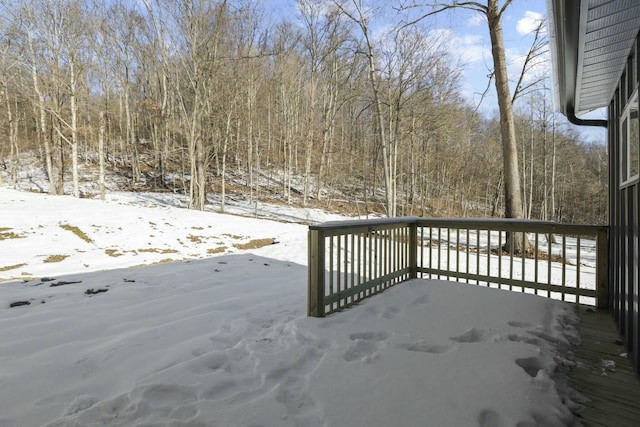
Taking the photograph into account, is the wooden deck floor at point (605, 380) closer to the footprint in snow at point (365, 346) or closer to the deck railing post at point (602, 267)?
the deck railing post at point (602, 267)

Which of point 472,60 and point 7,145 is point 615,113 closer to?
point 472,60

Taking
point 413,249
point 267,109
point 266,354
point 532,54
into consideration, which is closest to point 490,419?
point 266,354

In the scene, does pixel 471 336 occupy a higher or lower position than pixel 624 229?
lower

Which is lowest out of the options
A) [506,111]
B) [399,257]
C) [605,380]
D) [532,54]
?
[605,380]

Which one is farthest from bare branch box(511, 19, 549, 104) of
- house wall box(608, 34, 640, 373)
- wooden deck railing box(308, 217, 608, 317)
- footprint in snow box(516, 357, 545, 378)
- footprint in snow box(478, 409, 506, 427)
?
footprint in snow box(478, 409, 506, 427)

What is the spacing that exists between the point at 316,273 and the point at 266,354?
1001mm

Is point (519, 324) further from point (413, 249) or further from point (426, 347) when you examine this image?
point (413, 249)

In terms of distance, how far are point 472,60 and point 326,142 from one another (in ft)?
34.6

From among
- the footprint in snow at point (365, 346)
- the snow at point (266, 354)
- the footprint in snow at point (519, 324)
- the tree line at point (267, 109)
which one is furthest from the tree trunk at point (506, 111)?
the footprint in snow at point (365, 346)

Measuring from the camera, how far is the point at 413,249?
4.91 metres

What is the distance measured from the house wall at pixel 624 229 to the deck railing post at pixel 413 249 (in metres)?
2.14

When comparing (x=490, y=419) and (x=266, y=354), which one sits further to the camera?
(x=266, y=354)

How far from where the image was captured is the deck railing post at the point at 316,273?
3.38 meters

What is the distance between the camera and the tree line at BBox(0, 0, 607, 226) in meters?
14.2
